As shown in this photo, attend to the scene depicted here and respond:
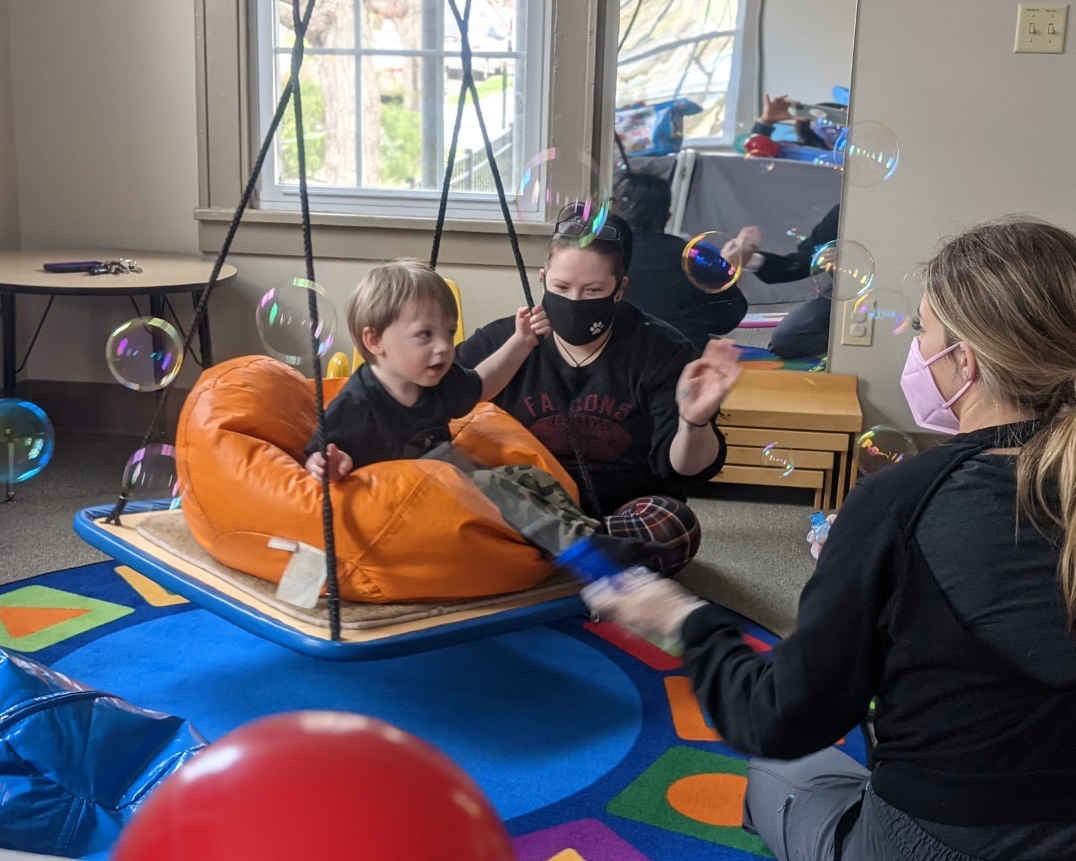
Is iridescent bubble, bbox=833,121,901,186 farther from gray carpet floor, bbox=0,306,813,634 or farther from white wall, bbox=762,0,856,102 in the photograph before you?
gray carpet floor, bbox=0,306,813,634

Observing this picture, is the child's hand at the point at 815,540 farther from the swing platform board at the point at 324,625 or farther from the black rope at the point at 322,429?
the black rope at the point at 322,429

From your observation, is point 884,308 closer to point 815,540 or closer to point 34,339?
point 815,540

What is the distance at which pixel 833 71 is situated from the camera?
356cm

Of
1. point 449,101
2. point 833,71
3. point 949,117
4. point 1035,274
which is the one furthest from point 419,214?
point 1035,274

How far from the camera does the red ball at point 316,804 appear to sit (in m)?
0.39

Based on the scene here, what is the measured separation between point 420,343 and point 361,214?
1.89 meters

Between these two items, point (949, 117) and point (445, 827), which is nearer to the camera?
→ point (445, 827)

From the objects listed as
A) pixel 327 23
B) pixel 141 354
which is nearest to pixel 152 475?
pixel 141 354

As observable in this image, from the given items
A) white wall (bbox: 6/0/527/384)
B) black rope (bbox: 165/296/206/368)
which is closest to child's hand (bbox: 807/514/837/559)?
white wall (bbox: 6/0/527/384)

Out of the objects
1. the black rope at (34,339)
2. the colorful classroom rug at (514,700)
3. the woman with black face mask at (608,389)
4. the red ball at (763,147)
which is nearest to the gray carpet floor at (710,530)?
the colorful classroom rug at (514,700)

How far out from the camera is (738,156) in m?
3.71

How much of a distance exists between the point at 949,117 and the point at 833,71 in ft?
1.31

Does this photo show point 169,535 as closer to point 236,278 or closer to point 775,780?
point 775,780

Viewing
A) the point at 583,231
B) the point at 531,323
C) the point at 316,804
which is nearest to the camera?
the point at 316,804
